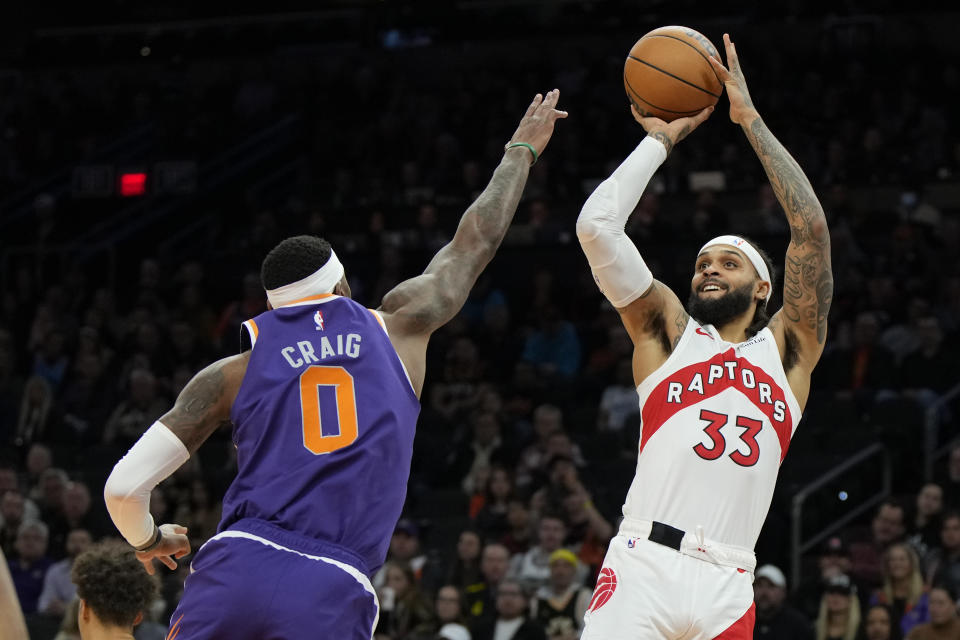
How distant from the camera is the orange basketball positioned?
5.89m

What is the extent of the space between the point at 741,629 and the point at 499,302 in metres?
10.5

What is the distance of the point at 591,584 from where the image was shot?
1108cm

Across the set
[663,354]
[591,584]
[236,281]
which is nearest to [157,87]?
[236,281]

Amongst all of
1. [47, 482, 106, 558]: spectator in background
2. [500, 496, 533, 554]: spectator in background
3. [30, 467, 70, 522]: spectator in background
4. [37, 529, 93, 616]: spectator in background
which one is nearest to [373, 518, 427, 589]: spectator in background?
[500, 496, 533, 554]: spectator in background

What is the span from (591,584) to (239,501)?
7.00 m

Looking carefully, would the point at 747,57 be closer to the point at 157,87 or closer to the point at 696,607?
the point at 157,87

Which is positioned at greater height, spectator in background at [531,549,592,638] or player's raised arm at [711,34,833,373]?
player's raised arm at [711,34,833,373]

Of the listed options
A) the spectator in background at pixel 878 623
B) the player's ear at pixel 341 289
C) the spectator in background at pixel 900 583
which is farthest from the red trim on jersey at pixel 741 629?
the spectator in background at pixel 900 583

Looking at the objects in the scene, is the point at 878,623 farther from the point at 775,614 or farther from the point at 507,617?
the point at 507,617

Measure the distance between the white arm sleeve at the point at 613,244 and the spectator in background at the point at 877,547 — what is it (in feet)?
Answer: 19.7

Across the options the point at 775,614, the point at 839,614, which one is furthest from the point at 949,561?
the point at 775,614

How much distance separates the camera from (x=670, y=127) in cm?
587

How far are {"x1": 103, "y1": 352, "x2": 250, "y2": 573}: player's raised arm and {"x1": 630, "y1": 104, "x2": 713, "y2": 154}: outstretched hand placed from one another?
6.86 ft

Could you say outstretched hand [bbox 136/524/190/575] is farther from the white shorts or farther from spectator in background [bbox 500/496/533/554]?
spectator in background [bbox 500/496/533/554]
